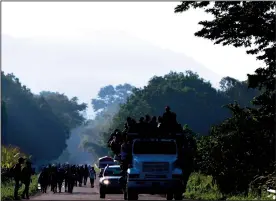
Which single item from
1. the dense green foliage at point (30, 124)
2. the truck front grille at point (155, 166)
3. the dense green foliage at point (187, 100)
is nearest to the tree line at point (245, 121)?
the truck front grille at point (155, 166)

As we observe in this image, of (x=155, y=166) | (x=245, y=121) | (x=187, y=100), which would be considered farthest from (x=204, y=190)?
(x=187, y=100)

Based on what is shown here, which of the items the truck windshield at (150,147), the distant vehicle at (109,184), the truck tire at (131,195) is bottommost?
the truck tire at (131,195)

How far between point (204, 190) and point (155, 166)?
759 centimetres

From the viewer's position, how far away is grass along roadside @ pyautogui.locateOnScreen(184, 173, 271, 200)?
2806 centimetres

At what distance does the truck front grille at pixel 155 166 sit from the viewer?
94.1 feet

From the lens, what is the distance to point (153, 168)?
94.2 ft

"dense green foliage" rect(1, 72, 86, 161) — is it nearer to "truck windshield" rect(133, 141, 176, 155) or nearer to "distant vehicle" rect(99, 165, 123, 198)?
"distant vehicle" rect(99, 165, 123, 198)

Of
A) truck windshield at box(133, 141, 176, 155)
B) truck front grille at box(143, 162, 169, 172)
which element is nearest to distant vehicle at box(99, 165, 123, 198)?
truck windshield at box(133, 141, 176, 155)

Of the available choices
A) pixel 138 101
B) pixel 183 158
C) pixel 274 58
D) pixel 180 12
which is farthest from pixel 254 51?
pixel 138 101

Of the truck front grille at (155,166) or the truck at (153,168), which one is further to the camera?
the truck front grille at (155,166)

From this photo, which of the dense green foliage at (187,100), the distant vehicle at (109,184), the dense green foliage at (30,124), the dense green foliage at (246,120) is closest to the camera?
the dense green foliage at (246,120)

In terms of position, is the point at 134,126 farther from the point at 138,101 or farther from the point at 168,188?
the point at 138,101

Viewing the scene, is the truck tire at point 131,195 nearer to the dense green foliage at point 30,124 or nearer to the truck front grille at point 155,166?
the truck front grille at point 155,166

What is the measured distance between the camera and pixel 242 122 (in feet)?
111
